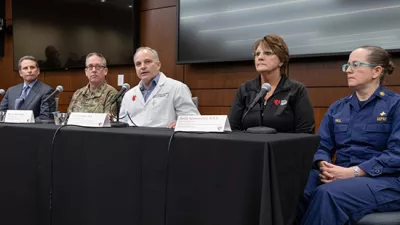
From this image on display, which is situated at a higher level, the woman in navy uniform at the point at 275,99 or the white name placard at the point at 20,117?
the woman in navy uniform at the point at 275,99

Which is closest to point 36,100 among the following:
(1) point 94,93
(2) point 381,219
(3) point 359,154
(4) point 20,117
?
(1) point 94,93

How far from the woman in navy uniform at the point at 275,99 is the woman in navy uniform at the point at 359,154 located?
0.15m

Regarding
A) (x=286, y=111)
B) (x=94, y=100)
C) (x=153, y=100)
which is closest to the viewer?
(x=286, y=111)

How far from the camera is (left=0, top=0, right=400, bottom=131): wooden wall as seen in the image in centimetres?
318

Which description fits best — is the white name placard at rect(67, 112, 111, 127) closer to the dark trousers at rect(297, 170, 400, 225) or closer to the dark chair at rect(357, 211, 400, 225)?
the dark trousers at rect(297, 170, 400, 225)

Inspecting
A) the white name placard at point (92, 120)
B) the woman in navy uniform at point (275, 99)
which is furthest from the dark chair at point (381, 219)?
the white name placard at point (92, 120)

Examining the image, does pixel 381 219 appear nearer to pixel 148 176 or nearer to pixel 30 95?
pixel 148 176

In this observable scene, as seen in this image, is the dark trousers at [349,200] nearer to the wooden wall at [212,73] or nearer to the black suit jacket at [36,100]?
the wooden wall at [212,73]

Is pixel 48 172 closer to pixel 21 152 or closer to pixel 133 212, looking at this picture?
pixel 21 152

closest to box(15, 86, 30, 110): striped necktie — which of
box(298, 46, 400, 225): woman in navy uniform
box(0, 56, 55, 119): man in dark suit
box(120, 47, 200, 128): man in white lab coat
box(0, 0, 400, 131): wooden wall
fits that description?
box(0, 56, 55, 119): man in dark suit

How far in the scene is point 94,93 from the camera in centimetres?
304

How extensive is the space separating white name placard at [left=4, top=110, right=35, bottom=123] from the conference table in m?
0.20

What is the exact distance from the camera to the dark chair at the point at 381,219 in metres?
1.37

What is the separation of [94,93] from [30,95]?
1.86ft
